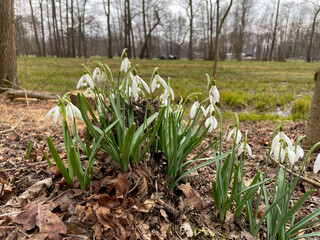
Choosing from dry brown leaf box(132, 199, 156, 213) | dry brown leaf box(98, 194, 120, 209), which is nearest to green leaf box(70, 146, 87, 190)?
dry brown leaf box(98, 194, 120, 209)

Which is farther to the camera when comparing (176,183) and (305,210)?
(305,210)

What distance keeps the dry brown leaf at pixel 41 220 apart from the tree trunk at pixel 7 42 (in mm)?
5333

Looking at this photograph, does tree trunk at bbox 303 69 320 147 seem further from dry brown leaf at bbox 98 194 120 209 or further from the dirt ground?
dry brown leaf at bbox 98 194 120 209

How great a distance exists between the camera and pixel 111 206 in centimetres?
140

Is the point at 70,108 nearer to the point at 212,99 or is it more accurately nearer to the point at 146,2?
the point at 212,99

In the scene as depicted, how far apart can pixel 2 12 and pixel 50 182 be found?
539 centimetres

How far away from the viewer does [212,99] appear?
5.21ft

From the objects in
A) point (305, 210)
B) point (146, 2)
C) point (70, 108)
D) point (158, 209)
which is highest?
point (146, 2)

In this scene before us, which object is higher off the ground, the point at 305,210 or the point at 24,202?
the point at 24,202

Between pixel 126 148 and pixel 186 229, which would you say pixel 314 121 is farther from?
pixel 126 148

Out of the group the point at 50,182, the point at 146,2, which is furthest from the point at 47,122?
the point at 146,2

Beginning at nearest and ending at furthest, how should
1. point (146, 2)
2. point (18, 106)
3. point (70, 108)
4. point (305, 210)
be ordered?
point (70, 108)
point (305, 210)
point (18, 106)
point (146, 2)

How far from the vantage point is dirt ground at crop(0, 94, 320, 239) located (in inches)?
50.0

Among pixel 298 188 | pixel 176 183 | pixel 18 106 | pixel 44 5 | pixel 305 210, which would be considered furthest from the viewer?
pixel 44 5
